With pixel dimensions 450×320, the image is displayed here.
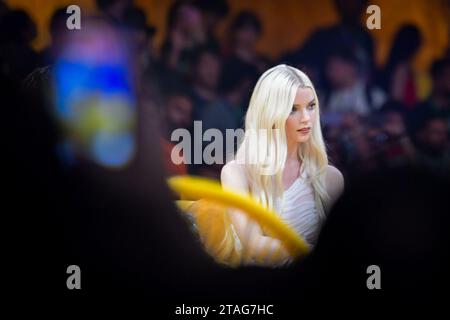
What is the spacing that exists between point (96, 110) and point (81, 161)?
12.1 inches

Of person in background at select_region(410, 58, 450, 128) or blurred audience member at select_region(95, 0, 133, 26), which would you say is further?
person in background at select_region(410, 58, 450, 128)

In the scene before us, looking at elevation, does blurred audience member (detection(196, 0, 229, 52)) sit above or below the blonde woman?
above

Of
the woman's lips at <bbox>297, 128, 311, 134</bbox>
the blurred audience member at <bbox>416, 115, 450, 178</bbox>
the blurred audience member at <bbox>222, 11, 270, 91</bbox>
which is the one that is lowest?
the blurred audience member at <bbox>416, 115, 450, 178</bbox>

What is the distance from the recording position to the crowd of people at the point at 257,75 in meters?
6.05

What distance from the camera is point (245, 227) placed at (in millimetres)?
6066

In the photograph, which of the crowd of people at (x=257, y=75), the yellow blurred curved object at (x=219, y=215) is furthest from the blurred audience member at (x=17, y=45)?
the yellow blurred curved object at (x=219, y=215)

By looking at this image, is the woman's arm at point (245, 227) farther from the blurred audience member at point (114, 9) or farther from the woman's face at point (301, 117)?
the blurred audience member at point (114, 9)

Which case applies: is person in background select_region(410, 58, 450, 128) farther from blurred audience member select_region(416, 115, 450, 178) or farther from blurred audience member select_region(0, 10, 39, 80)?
blurred audience member select_region(0, 10, 39, 80)

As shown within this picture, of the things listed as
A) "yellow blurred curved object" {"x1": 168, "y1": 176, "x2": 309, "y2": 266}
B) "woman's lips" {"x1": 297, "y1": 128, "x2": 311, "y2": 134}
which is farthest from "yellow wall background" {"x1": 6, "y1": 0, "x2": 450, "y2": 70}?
"yellow blurred curved object" {"x1": 168, "y1": 176, "x2": 309, "y2": 266}

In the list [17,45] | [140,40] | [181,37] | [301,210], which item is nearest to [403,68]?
[301,210]

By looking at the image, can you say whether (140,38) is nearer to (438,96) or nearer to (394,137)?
(394,137)

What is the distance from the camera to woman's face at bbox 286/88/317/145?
6062 millimetres

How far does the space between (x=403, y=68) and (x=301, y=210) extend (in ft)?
3.39

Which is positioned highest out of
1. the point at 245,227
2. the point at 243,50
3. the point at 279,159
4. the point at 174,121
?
the point at 243,50
